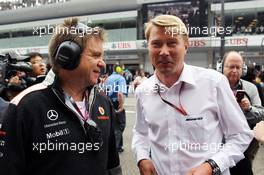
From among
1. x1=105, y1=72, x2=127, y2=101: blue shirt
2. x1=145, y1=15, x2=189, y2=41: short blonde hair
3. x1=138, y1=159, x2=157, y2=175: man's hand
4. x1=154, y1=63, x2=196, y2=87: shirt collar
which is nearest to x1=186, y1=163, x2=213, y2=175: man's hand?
x1=138, y1=159, x2=157, y2=175: man's hand

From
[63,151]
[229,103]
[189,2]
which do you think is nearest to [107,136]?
[63,151]

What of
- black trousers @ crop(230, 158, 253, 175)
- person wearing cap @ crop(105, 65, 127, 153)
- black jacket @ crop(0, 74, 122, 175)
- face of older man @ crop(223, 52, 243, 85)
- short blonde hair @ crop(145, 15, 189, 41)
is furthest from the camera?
person wearing cap @ crop(105, 65, 127, 153)

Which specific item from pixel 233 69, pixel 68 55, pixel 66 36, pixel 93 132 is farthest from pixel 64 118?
pixel 233 69

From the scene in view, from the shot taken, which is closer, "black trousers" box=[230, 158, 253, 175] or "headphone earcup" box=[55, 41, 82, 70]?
"headphone earcup" box=[55, 41, 82, 70]

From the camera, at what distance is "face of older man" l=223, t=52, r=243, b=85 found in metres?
3.50

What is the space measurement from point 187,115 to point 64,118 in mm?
678

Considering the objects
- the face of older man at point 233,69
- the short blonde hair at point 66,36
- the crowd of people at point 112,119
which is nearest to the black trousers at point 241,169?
the face of older man at point 233,69

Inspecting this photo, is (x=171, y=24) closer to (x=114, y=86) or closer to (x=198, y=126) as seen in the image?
(x=198, y=126)

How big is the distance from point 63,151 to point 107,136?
1.09ft

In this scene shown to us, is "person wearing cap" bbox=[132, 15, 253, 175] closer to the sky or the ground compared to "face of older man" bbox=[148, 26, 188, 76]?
closer to the ground

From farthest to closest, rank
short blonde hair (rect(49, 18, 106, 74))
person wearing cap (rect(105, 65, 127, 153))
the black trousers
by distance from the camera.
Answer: person wearing cap (rect(105, 65, 127, 153))
the black trousers
short blonde hair (rect(49, 18, 106, 74))

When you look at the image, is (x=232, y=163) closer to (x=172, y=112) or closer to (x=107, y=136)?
(x=172, y=112)

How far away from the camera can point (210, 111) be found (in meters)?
2.15

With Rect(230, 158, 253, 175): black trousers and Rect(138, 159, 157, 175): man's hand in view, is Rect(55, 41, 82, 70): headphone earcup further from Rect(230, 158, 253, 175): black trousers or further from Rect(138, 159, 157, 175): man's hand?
Rect(230, 158, 253, 175): black trousers
